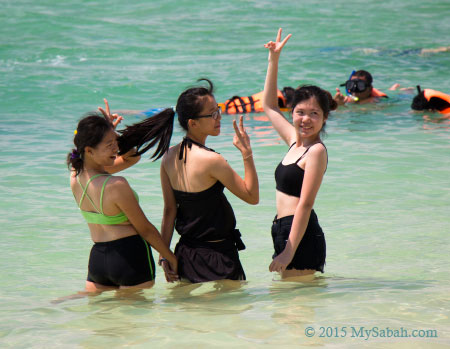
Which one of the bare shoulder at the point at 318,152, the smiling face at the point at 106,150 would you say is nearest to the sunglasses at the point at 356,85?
the bare shoulder at the point at 318,152

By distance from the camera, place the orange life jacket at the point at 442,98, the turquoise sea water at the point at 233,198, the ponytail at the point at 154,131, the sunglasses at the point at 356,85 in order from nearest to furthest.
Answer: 1. the turquoise sea water at the point at 233,198
2. the ponytail at the point at 154,131
3. the orange life jacket at the point at 442,98
4. the sunglasses at the point at 356,85

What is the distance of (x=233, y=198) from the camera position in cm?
765

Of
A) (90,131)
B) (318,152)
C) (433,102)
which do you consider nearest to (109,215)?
(90,131)

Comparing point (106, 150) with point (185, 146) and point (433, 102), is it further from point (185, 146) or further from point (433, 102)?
point (433, 102)

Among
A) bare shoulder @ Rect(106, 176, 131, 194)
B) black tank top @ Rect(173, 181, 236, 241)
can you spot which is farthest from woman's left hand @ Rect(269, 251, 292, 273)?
bare shoulder @ Rect(106, 176, 131, 194)

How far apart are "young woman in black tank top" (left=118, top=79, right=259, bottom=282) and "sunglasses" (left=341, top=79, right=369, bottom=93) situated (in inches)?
359

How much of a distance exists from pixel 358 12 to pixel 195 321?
2268 cm

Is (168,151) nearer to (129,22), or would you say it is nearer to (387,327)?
(387,327)

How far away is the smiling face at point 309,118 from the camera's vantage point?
4.22m

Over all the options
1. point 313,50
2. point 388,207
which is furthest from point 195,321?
point 313,50

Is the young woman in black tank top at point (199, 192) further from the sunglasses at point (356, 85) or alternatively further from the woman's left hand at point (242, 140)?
the sunglasses at point (356, 85)

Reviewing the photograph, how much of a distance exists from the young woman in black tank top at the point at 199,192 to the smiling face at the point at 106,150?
15cm

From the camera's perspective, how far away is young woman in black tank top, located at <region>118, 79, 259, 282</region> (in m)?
3.93

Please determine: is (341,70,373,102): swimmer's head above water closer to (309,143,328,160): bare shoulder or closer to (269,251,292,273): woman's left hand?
(309,143,328,160): bare shoulder
